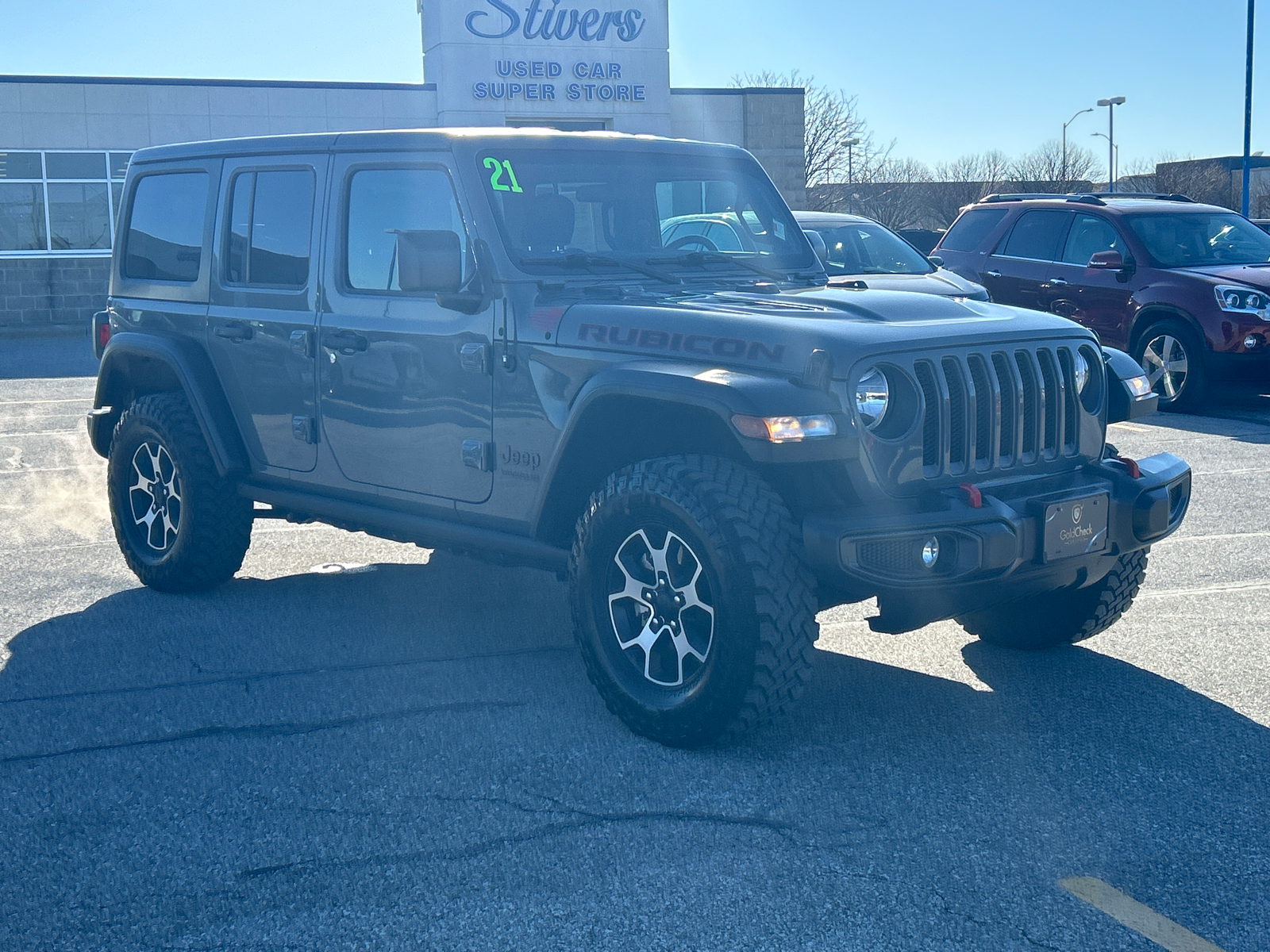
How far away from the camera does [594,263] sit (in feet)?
16.6

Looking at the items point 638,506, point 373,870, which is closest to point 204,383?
point 638,506

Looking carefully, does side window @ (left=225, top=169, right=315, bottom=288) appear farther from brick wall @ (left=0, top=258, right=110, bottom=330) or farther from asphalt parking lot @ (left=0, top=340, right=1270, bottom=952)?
brick wall @ (left=0, top=258, right=110, bottom=330)

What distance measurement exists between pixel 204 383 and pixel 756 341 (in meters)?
2.92

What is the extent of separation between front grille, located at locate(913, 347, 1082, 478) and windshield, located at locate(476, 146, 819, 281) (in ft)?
4.32

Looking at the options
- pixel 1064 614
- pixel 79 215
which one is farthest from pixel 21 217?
pixel 1064 614

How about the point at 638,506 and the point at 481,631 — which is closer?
the point at 638,506

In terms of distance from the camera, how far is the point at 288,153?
19.0 feet

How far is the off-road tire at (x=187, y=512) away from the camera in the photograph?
6.11 m

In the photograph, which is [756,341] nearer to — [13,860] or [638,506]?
[638,506]

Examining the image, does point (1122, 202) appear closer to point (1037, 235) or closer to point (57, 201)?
point (1037, 235)

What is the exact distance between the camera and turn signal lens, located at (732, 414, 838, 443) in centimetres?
393

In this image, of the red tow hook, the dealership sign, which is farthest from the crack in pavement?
the dealership sign

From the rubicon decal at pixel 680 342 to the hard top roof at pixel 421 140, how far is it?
1.01 m

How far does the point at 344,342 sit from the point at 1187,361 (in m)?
9.01
